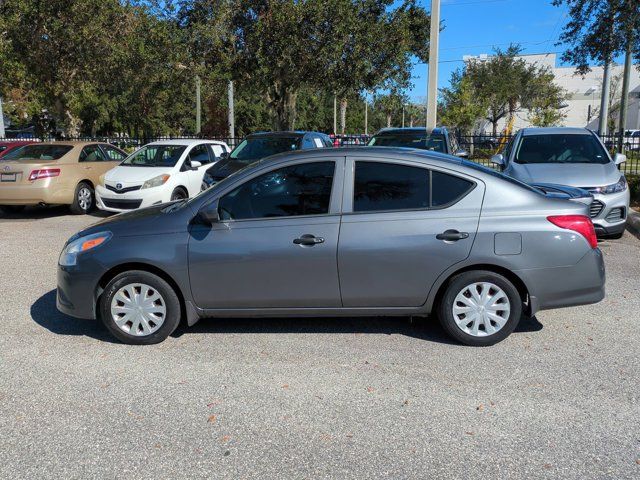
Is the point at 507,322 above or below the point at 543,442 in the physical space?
above

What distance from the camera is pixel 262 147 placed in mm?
12367

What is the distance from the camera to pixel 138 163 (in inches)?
486

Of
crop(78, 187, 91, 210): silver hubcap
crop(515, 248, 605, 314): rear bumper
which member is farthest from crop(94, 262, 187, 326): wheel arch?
crop(78, 187, 91, 210): silver hubcap

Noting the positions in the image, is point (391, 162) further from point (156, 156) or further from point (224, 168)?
point (156, 156)

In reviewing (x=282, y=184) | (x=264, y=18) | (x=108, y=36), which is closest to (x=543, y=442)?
(x=282, y=184)

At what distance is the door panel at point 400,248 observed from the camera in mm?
4586

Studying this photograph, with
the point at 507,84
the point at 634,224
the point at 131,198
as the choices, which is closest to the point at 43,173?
the point at 131,198

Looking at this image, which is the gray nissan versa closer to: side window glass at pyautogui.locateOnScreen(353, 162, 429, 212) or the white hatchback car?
side window glass at pyautogui.locateOnScreen(353, 162, 429, 212)

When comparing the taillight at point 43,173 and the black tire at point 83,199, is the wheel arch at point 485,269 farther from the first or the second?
the black tire at point 83,199

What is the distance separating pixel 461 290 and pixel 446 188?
0.84 meters

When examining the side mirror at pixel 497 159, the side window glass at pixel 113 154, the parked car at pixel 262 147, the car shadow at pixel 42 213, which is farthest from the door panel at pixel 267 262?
the side window glass at pixel 113 154

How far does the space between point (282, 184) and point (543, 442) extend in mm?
2726

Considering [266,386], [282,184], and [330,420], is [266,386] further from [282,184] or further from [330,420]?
[282,184]

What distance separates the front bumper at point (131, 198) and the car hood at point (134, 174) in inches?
10.0
